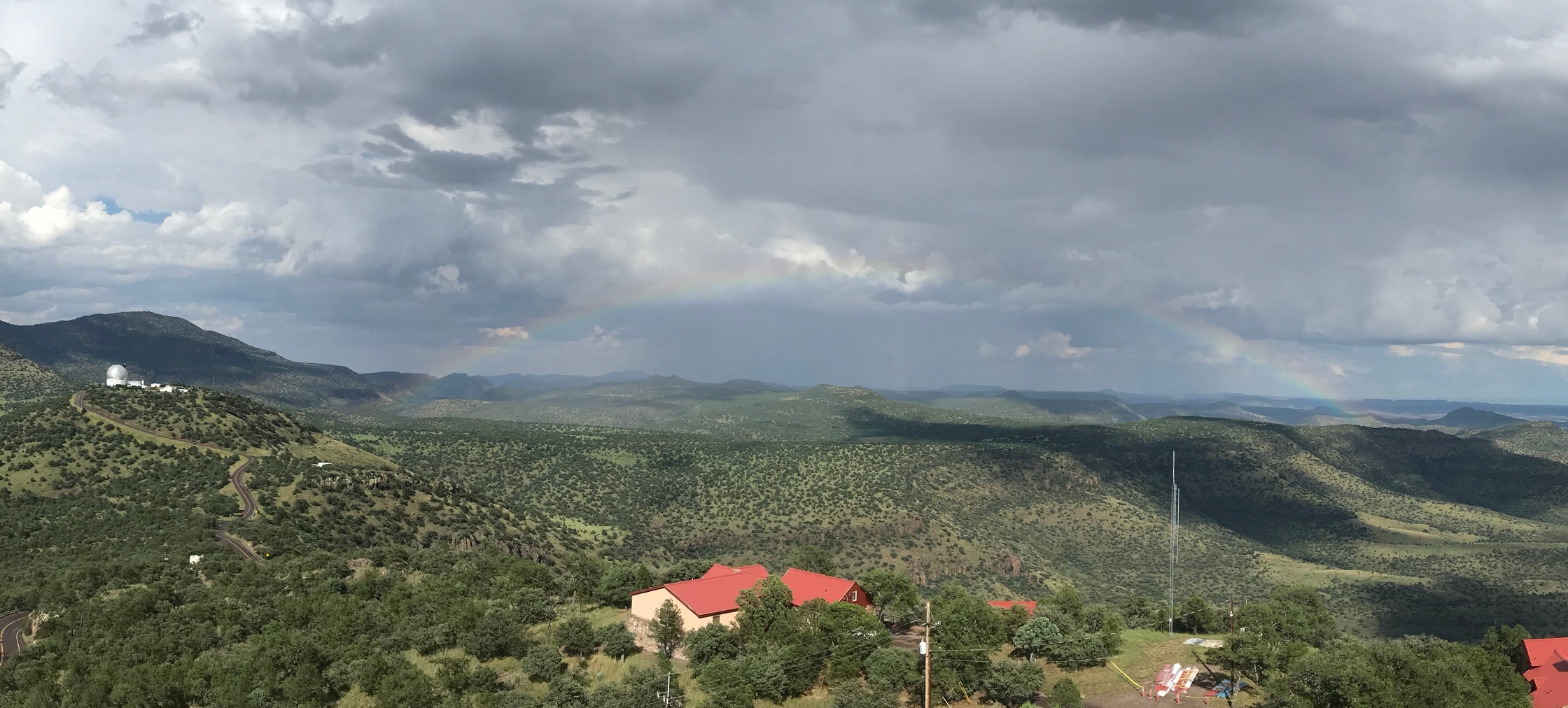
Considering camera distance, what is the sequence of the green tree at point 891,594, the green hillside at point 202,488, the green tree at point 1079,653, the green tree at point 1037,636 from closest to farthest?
the green tree at point 1079,653, the green tree at point 1037,636, the green tree at point 891,594, the green hillside at point 202,488

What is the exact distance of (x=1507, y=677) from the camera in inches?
1874

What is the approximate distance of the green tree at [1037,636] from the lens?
53.0m

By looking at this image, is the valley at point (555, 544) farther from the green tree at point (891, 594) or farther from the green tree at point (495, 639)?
the green tree at point (891, 594)

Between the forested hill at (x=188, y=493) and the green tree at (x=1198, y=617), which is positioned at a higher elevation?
the forested hill at (x=188, y=493)

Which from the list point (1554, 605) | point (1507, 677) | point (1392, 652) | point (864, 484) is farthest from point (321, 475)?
point (1554, 605)

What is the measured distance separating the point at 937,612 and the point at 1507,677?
3164cm

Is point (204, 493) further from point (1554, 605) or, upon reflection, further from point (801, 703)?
point (1554, 605)

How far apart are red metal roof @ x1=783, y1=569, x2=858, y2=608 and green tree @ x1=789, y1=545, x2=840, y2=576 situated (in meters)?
11.8

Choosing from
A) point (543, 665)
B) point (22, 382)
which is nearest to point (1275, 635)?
point (543, 665)

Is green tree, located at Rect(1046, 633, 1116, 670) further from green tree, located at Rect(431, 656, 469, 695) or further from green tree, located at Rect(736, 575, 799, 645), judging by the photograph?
green tree, located at Rect(431, 656, 469, 695)

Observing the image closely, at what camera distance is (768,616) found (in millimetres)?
54125

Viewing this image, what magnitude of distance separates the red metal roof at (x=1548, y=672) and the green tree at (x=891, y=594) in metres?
36.6

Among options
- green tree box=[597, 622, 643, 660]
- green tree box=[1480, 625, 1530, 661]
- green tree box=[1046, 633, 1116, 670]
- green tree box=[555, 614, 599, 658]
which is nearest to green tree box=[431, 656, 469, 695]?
green tree box=[555, 614, 599, 658]

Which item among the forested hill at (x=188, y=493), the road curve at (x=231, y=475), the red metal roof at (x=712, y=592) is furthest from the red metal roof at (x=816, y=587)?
the road curve at (x=231, y=475)
